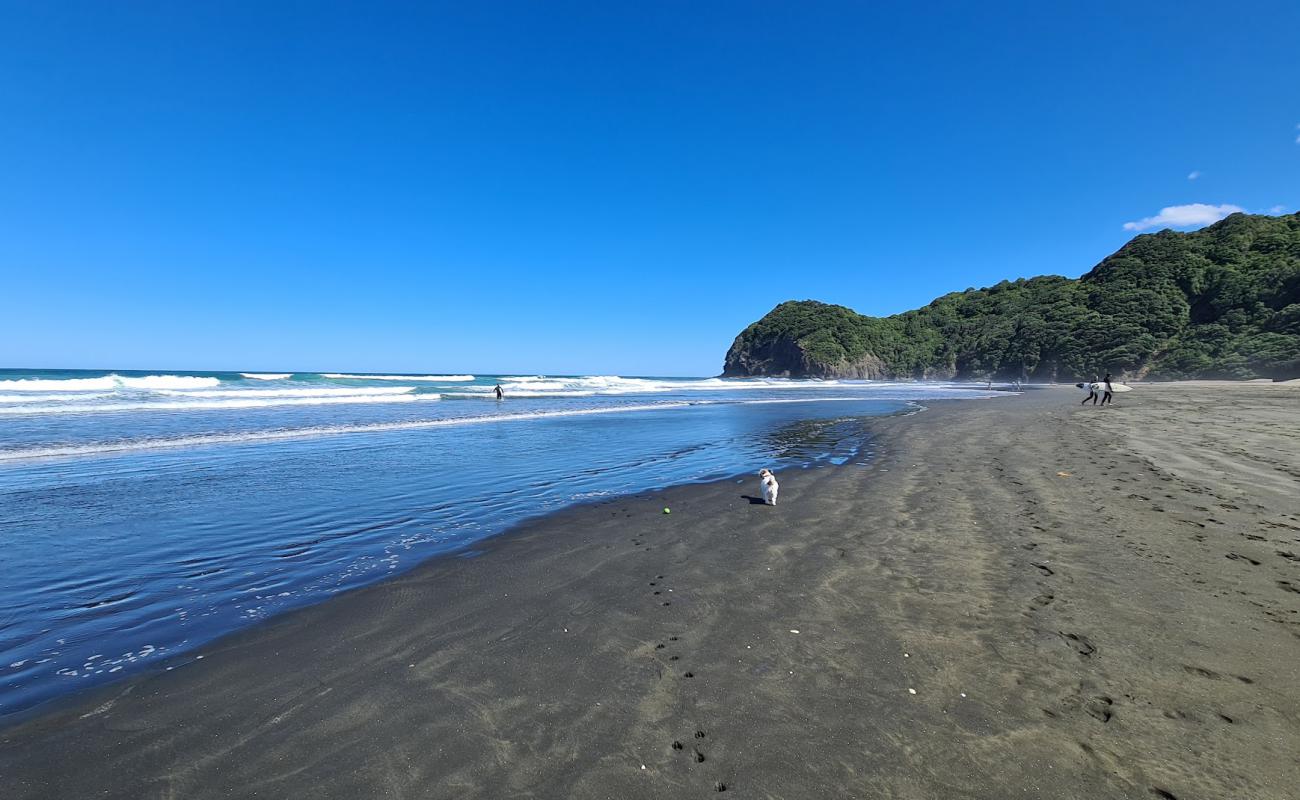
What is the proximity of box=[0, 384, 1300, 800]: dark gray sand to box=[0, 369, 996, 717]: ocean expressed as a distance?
2.65ft

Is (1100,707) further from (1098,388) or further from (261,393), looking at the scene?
(261,393)

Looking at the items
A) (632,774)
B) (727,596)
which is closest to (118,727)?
(632,774)

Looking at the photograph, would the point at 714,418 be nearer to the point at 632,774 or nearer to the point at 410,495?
the point at 410,495

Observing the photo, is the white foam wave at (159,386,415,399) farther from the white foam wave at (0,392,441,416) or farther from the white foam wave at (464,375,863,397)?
the white foam wave at (464,375,863,397)

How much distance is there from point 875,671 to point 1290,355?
254 feet

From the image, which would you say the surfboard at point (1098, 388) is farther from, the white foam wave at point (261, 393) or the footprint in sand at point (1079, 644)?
the white foam wave at point (261, 393)

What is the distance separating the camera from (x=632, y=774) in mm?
2988

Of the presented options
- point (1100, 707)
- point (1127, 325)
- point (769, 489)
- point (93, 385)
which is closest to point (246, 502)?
point (769, 489)

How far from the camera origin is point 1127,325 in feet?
236

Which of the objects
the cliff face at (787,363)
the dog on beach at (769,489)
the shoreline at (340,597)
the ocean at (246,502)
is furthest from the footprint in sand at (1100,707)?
the cliff face at (787,363)

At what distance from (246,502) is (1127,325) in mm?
97044

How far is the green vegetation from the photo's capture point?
58.5m

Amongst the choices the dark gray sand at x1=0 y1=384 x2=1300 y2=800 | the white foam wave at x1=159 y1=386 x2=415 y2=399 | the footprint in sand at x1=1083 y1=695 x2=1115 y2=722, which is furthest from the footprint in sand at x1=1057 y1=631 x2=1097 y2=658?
the white foam wave at x1=159 y1=386 x2=415 y2=399

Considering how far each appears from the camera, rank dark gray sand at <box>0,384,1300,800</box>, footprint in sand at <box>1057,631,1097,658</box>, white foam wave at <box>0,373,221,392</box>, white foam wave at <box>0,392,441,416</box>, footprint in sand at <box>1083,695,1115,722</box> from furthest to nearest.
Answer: white foam wave at <box>0,373,221,392</box> → white foam wave at <box>0,392,441,416</box> → footprint in sand at <box>1057,631,1097,658</box> → footprint in sand at <box>1083,695,1115,722</box> → dark gray sand at <box>0,384,1300,800</box>
